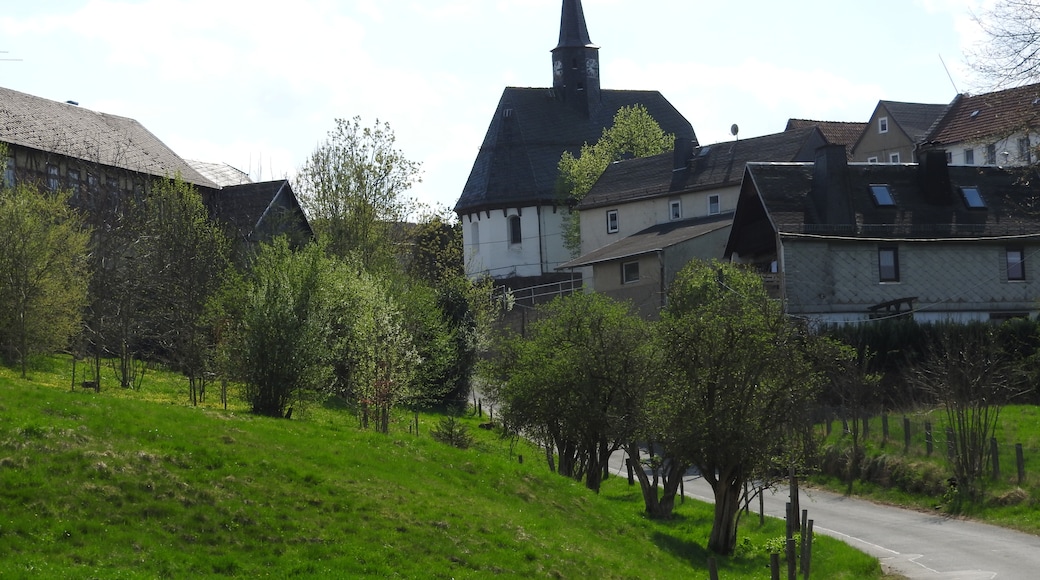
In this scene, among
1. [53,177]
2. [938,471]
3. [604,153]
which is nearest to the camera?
[938,471]

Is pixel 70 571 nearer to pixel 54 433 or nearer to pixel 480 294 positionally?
pixel 54 433

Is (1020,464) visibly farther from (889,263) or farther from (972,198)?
(972,198)

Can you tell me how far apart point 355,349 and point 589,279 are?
3571cm

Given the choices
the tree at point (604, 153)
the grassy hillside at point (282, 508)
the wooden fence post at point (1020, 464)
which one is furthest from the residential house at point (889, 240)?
the tree at point (604, 153)

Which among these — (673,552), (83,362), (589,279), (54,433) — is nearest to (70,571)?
(54,433)

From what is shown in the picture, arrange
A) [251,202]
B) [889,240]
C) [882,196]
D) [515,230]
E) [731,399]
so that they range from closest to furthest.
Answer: [731,399]
[889,240]
[882,196]
[251,202]
[515,230]

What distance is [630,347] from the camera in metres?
31.5

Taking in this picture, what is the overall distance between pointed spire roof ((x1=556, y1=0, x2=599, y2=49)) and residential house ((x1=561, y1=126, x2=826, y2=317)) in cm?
2182

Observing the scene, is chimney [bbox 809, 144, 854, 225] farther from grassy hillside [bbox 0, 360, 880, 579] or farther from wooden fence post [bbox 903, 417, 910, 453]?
grassy hillside [bbox 0, 360, 880, 579]

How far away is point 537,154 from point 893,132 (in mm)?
23571

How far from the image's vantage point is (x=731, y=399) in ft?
87.2

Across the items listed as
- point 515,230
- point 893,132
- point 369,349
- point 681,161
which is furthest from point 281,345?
point 893,132

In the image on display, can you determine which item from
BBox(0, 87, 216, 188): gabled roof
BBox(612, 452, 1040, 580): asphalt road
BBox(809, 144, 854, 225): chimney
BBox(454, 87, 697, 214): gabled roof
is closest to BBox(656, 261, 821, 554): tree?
BBox(612, 452, 1040, 580): asphalt road

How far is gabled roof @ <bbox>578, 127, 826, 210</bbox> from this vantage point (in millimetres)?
69062
